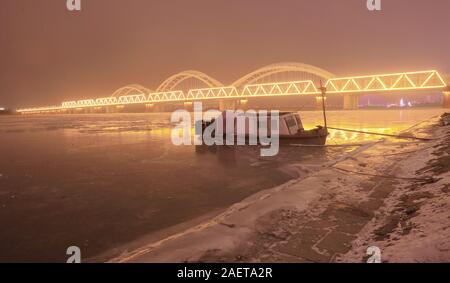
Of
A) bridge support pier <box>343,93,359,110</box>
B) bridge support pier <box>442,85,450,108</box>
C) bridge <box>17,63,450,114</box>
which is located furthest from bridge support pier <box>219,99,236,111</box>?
bridge support pier <box>442,85,450,108</box>

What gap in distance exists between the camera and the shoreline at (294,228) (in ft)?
17.5

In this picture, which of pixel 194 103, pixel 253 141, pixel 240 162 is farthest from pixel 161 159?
pixel 194 103

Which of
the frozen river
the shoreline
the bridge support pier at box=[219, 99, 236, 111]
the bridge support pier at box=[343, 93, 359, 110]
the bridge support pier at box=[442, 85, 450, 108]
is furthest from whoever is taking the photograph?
the bridge support pier at box=[219, 99, 236, 111]

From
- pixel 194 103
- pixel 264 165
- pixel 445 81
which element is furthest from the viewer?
pixel 194 103

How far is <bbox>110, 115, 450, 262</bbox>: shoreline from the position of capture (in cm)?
533

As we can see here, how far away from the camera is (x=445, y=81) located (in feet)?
314

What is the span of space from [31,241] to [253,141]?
19.2 meters

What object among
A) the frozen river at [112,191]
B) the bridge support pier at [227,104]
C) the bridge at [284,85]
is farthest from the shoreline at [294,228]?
the bridge support pier at [227,104]

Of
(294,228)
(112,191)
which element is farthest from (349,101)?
(294,228)

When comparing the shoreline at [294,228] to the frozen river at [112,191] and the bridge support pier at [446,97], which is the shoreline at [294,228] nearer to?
the frozen river at [112,191]

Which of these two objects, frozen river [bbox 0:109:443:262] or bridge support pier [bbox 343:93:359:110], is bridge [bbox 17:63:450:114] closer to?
bridge support pier [bbox 343:93:359:110]

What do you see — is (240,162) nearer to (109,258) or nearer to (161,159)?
(161,159)

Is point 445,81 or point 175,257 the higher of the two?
point 445,81
